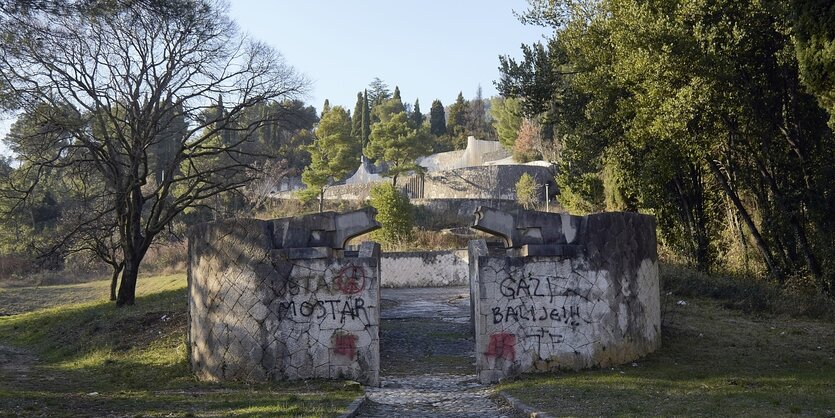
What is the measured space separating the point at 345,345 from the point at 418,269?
2225 cm

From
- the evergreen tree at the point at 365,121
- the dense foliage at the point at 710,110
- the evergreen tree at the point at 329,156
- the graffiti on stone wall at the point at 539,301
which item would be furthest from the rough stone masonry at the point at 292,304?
the evergreen tree at the point at 365,121

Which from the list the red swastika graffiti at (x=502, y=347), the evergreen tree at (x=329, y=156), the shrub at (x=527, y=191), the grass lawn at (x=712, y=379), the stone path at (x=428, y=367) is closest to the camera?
the grass lawn at (x=712, y=379)

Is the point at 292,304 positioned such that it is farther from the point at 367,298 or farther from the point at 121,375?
the point at 121,375

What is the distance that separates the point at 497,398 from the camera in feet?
35.4

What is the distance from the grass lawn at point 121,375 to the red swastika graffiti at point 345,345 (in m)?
0.50

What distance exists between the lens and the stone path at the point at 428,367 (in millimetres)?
10336

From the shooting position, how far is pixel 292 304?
11898 millimetres

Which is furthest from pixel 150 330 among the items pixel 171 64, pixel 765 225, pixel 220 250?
pixel 765 225

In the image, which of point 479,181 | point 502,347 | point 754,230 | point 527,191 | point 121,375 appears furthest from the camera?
point 479,181

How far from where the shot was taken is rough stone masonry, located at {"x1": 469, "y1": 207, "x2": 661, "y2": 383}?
1202 centimetres

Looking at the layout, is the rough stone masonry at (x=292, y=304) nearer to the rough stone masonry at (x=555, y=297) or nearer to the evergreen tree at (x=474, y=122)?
the rough stone masonry at (x=555, y=297)

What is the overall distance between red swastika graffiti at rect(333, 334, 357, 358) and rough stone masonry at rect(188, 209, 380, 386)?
15mm

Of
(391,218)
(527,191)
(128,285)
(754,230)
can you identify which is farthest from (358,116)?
(754,230)

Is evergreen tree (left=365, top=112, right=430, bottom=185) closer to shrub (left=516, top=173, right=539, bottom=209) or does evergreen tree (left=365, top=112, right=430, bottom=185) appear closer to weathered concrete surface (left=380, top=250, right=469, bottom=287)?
shrub (left=516, top=173, right=539, bottom=209)
